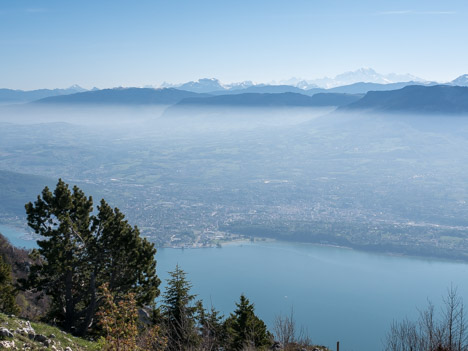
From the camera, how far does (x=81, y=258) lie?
50.7 feet

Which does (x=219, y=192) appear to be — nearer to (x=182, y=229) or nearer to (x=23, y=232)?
(x=182, y=229)

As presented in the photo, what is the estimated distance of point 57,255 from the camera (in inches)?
577

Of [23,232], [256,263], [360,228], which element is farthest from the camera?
[360,228]

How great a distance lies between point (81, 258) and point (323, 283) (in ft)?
149

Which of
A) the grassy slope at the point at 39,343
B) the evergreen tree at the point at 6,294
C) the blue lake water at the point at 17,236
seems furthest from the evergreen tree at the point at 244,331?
the blue lake water at the point at 17,236

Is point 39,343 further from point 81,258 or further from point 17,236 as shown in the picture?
point 17,236

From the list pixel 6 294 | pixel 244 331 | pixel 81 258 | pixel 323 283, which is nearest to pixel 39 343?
pixel 81 258

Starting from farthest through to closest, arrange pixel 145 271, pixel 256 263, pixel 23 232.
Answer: pixel 23 232
pixel 256 263
pixel 145 271

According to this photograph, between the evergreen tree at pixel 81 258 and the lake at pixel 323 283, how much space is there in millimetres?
25466

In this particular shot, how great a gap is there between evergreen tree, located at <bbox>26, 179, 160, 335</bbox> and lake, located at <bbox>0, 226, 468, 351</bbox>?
25.5m

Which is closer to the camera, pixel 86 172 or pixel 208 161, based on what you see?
pixel 86 172

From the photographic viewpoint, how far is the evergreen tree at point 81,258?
48.7ft

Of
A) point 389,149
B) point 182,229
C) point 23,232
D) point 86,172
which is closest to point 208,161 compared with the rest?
point 86,172

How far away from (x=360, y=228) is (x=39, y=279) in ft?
251
